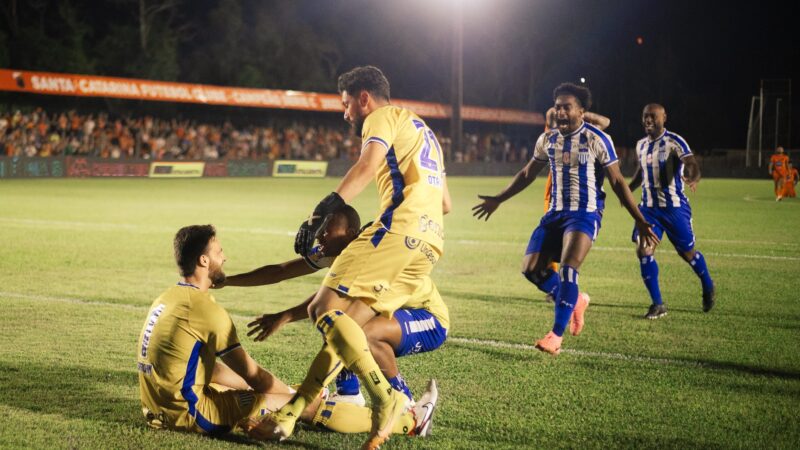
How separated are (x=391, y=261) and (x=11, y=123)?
33.0 metres

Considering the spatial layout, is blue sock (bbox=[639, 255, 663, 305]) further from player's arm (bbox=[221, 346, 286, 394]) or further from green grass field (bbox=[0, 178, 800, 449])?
player's arm (bbox=[221, 346, 286, 394])

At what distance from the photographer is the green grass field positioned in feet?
16.0

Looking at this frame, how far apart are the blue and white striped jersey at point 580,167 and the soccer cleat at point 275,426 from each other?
408 centimetres

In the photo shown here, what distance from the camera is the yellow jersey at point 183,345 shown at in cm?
442

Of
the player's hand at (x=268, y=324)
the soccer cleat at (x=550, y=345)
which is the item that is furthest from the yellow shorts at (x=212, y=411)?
the soccer cleat at (x=550, y=345)

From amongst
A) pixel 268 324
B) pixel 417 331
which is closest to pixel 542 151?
pixel 417 331

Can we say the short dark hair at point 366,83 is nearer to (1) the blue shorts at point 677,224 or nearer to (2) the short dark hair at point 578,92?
(2) the short dark hair at point 578,92

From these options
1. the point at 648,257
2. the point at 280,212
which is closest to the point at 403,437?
the point at 648,257

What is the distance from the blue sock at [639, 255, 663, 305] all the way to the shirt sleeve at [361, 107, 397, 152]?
4.88 meters

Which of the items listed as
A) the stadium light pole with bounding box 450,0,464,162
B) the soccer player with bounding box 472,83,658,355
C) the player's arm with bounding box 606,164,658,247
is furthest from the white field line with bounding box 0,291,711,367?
the stadium light pole with bounding box 450,0,464,162

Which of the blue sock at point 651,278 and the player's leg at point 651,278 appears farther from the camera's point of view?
the blue sock at point 651,278

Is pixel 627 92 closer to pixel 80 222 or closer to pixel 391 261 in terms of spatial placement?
pixel 80 222

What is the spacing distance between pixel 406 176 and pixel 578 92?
3464mm

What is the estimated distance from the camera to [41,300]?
29.5 feet
